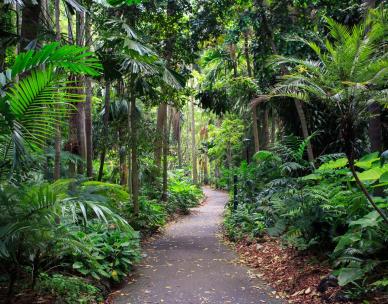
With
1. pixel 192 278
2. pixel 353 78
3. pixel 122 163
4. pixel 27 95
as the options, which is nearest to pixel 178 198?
pixel 122 163

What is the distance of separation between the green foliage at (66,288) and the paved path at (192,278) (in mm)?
450

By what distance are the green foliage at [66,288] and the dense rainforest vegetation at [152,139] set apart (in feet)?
0.06

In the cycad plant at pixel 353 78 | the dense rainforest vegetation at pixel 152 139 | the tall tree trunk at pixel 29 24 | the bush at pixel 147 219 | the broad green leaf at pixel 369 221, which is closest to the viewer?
the dense rainforest vegetation at pixel 152 139

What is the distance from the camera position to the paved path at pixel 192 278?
16.3ft

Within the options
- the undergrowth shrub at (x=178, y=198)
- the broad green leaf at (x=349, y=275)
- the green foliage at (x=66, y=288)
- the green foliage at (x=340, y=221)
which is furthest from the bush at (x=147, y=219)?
the broad green leaf at (x=349, y=275)

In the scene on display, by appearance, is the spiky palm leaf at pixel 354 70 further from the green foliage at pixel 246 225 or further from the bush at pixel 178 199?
the bush at pixel 178 199

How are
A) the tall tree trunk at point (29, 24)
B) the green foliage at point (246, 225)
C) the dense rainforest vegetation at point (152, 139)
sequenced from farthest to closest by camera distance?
the green foliage at point (246, 225), the tall tree trunk at point (29, 24), the dense rainforest vegetation at point (152, 139)

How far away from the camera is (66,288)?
431 cm

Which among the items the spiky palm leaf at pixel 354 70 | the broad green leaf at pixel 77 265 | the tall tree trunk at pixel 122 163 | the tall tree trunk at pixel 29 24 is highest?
the tall tree trunk at pixel 29 24

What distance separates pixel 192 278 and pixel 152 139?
15.4 feet

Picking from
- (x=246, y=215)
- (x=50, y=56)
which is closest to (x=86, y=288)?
(x=50, y=56)

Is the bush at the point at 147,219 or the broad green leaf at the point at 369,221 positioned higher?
the broad green leaf at the point at 369,221

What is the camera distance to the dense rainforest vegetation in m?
3.60

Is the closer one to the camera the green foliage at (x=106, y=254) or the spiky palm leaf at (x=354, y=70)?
the spiky palm leaf at (x=354, y=70)
